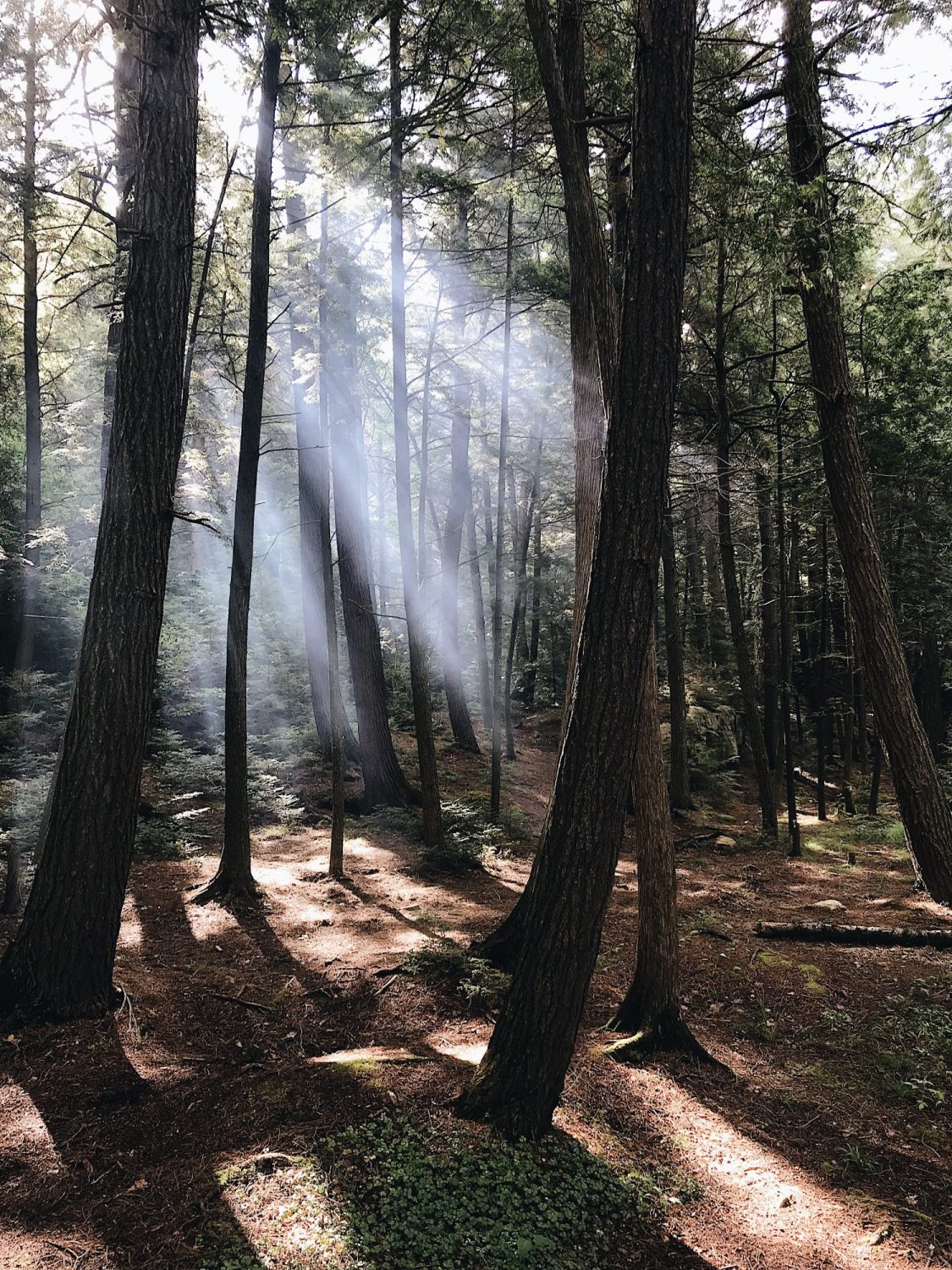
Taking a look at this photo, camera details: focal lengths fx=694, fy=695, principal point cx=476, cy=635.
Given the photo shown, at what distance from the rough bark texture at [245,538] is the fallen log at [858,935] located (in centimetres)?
593

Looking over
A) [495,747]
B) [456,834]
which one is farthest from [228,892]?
[495,747]

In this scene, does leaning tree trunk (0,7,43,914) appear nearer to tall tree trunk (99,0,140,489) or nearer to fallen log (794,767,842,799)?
tall tree trunk (99,0,140,489)

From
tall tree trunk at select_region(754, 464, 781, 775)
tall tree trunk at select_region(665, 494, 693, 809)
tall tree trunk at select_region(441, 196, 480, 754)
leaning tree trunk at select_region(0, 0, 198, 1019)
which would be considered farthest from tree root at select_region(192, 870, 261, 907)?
tall tree trunk at select_region(441, 196, 480, 754)

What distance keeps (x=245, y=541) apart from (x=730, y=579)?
856 cm

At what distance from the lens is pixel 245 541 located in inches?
327

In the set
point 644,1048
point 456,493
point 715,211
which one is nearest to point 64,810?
Result: point 644,1048

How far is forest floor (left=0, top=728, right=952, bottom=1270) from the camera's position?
2977 millimetres

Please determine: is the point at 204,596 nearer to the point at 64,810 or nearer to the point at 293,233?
the point at 293,233

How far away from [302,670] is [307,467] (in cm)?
774

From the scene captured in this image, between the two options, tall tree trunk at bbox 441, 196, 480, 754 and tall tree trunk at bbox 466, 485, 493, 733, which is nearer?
tall tree trunk at bbox 441, 196, 480, 754

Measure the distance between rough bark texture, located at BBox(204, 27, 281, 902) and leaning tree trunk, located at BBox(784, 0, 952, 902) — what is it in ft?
19.0

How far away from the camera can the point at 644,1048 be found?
16.0 ft

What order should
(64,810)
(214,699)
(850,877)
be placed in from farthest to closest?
(214,699)
(850,877)
(64,810)

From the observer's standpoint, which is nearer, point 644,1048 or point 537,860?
point 537,860
